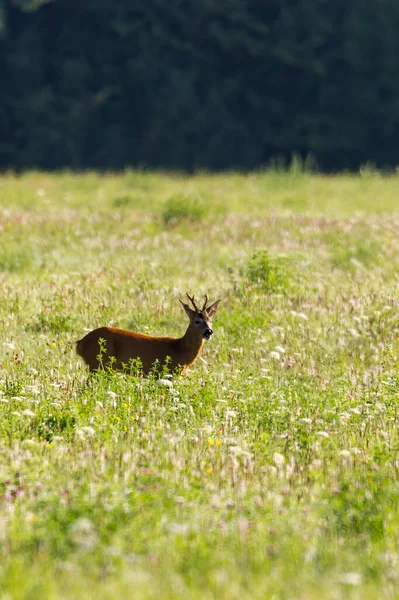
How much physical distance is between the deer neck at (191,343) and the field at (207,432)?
0.20 m

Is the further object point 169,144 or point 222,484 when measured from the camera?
point 169,144

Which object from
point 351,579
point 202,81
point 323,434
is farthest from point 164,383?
point 202,81

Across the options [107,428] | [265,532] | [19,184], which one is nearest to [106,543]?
[265,532]

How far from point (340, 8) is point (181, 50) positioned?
8520 mm

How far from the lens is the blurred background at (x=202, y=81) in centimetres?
5047

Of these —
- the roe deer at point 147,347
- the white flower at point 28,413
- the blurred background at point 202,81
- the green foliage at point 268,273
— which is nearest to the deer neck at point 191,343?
the roe deer at point 147,347

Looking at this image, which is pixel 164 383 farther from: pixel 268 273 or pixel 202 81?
pixel 202 81

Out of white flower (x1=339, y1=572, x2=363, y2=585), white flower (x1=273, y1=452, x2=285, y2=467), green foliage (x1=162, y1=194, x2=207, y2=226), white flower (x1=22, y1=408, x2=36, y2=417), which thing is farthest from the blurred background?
white flower (x1=339, y1=572, x2=363, y2=585)

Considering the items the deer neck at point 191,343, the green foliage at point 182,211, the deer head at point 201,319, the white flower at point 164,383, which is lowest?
the white flower at point 164,383

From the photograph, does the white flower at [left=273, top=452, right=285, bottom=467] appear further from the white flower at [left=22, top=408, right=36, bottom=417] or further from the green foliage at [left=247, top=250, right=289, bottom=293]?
the green foliage at [left=247, top=250, right=289, bottom=293]

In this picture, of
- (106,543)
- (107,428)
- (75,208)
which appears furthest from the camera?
(75,208)

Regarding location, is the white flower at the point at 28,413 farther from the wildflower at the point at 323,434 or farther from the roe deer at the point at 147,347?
the wildflower at the point at 323,434

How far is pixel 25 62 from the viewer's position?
165ft

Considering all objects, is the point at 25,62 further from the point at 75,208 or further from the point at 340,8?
the point at 75,208
